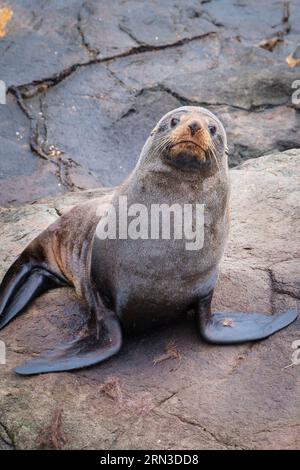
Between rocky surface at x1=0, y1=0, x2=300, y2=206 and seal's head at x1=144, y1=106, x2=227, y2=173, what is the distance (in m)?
3.24

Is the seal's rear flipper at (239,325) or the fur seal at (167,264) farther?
the seal's rear flipper at (239,325)

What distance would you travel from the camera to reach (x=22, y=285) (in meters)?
5.13

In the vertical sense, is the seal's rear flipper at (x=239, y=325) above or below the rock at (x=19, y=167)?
above

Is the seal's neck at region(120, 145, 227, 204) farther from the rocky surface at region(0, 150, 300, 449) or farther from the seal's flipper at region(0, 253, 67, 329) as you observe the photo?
the seal's flipper at region(0, 253, 67, 329)

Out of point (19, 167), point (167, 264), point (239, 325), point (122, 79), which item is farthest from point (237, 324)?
point (122, 79)

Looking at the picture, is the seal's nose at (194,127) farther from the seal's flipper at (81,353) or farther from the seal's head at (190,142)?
the seal's flipper at (81,353)

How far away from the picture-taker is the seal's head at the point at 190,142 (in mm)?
4070

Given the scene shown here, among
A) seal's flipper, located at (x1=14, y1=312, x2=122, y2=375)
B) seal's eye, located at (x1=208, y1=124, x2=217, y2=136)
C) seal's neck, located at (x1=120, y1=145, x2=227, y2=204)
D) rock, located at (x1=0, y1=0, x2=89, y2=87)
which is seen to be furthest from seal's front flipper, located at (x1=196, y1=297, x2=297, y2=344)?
rock, located at (x1=0, y1=0, x2=89, y2=87)

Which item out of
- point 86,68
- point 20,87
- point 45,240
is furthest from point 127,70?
point 45,240

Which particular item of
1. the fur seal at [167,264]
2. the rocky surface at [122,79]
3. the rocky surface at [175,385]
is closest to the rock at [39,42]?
the rocky surface at [122,79]

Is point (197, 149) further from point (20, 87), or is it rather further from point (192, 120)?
point (20, 87)

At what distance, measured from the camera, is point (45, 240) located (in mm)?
5336

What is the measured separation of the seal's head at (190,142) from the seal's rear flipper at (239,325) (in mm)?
864
